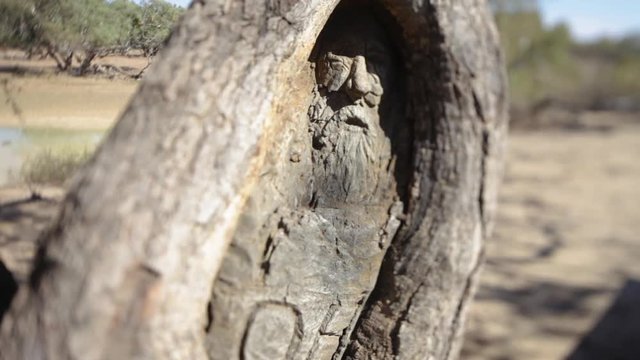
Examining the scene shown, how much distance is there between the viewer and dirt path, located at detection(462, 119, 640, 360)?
6.11 m

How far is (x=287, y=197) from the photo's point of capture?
70.2 inches

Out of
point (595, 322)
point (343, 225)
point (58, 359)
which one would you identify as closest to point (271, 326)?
point (343, 225)

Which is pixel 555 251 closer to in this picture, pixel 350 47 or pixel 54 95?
pixel 350 47

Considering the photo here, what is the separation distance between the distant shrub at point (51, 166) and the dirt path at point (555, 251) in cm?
395

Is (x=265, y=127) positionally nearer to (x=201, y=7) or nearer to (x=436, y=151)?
(x=201, y=7)

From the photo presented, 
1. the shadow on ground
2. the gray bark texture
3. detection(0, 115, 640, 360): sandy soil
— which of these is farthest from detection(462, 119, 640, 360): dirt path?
the gray bark texture

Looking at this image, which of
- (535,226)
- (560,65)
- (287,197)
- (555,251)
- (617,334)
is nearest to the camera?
(287,197)

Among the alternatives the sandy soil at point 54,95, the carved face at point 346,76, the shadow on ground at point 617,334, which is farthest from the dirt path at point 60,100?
the shadow on ground at point 617,334

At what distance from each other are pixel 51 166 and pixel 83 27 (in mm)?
414

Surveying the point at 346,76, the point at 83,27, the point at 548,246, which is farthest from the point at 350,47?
the point at 548,246

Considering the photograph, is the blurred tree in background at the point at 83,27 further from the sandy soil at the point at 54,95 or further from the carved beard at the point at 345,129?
the carved beard at the point at 345,129

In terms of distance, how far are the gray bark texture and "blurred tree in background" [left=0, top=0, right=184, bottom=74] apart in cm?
44

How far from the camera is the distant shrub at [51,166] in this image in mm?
2100

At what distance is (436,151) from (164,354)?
2.44 ft
